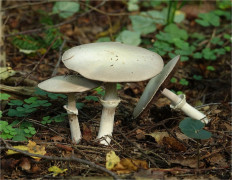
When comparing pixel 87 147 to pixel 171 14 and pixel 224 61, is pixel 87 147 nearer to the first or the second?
pixel 224 61

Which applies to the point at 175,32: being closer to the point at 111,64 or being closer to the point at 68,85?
the point at 111,64

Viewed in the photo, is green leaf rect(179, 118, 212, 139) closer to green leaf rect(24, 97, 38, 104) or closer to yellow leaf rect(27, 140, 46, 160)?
yellow leaf rect(27, 140, 46, 160)

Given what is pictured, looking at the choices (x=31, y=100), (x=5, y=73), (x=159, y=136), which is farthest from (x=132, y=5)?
(x=159, y=136)

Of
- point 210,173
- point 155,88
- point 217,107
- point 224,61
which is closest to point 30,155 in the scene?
point 155,88

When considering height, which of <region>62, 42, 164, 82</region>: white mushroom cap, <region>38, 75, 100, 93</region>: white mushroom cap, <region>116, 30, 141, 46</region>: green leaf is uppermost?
<region>116, 30, 141, 46</region>: green leaf

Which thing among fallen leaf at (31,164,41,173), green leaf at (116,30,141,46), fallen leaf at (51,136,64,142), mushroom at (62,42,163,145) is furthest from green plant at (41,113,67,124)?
green leaf at (116,30,141,46)

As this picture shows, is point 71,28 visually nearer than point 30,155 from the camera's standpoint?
No

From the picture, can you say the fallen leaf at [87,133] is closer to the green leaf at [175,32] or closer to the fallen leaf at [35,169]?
the fallen leaf at [35,169]
